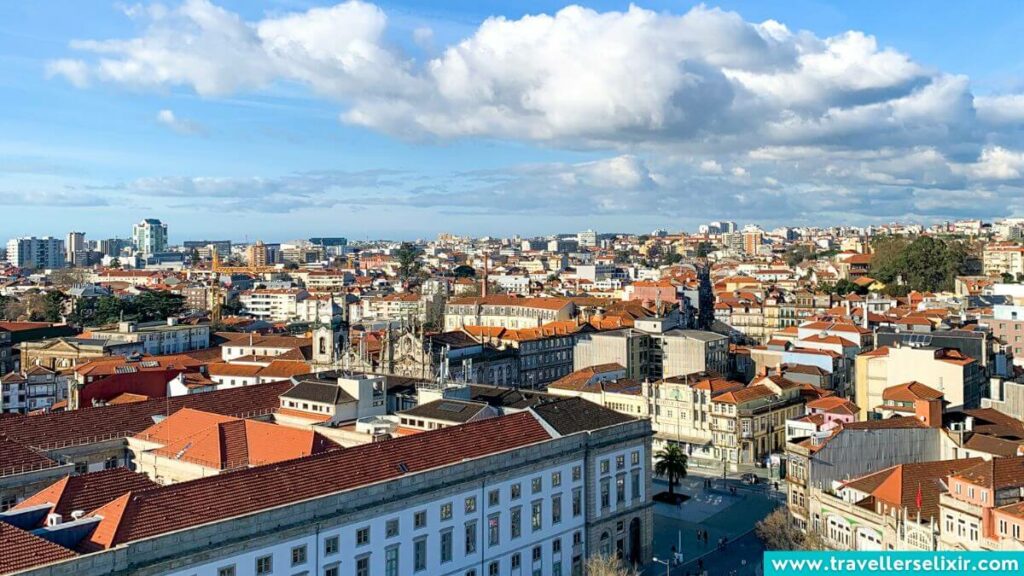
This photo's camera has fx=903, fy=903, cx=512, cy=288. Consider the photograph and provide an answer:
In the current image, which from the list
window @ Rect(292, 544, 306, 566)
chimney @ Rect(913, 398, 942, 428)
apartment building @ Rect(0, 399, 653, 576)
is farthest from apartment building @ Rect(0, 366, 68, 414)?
chimney @ Rect(913, 398, 942, 428)

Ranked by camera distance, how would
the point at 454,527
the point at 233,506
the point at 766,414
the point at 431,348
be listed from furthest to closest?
the point at 431,348 → the point at 766,414 → the point at 454,527 → the point at 233,506

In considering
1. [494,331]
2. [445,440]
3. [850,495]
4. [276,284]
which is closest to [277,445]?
[445,440]

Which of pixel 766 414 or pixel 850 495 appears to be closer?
pixel 850 495

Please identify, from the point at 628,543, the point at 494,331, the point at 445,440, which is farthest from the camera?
the point at 494,331

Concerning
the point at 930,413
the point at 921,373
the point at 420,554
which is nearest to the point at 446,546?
the point at 420,554

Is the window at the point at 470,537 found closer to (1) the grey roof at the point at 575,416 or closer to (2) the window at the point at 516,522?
(2) the window at the point at 516,522

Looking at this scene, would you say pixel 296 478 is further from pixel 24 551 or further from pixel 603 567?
pixel 603 567

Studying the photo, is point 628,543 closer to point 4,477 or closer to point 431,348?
point 4,477
